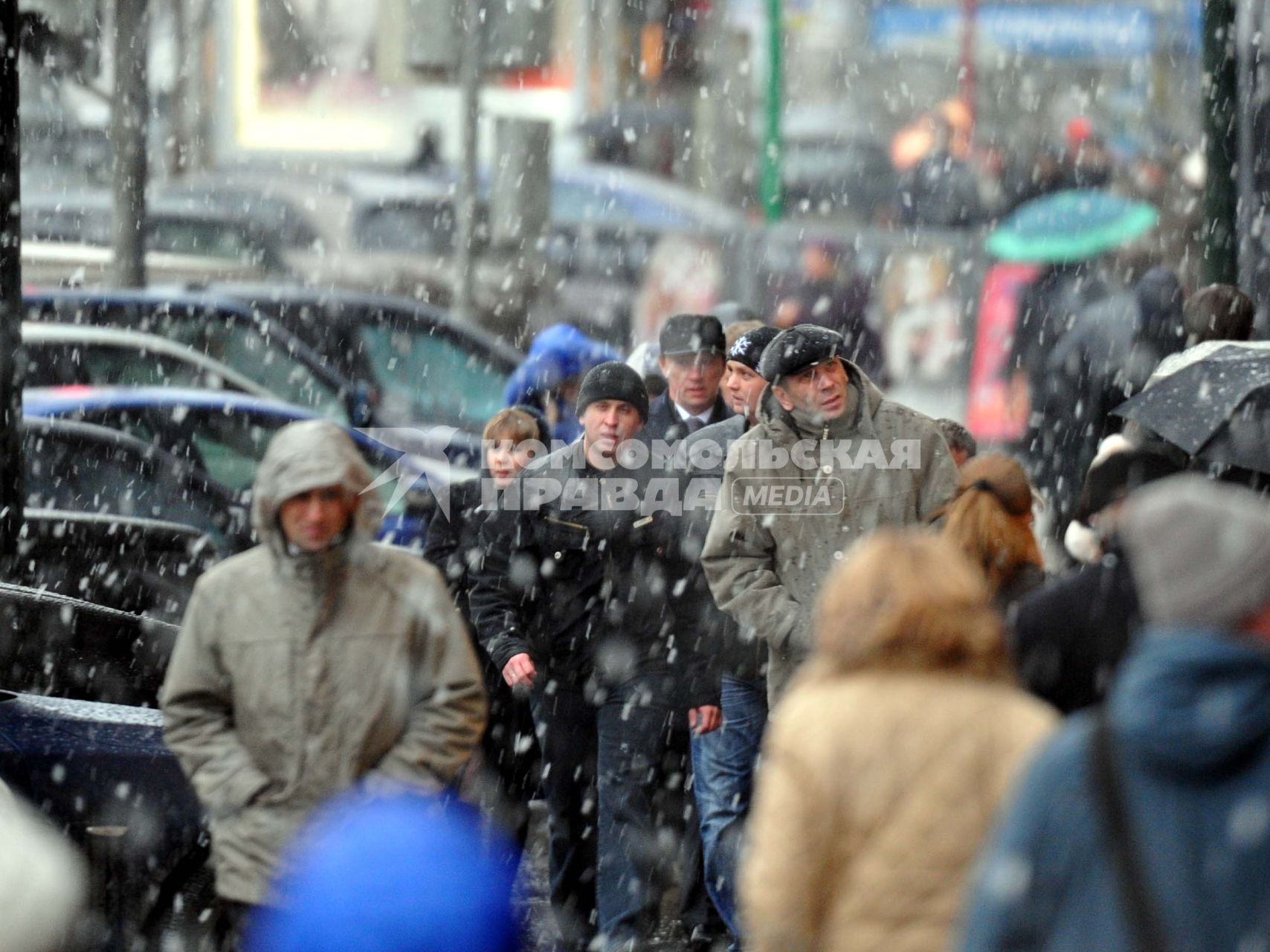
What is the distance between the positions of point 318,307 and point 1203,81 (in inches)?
260

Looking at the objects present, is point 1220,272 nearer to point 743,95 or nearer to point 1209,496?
point 1209,496

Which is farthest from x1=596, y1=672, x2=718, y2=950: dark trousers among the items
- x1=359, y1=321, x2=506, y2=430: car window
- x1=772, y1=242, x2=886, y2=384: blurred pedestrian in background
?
x1=772, y1=242, x2=886, y2=384: blurred pedestrian in background

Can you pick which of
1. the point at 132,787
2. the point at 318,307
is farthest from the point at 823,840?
the point at 318,307

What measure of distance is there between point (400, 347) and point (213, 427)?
4537 millimetres

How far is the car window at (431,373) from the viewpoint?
588 inches

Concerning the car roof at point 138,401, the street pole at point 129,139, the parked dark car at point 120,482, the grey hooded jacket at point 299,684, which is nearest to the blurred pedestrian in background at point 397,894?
the grey hooded jacket at point 299,684

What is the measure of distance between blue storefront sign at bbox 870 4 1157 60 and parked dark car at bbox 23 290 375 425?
638 inches

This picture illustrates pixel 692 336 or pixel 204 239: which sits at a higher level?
pixel 204 239

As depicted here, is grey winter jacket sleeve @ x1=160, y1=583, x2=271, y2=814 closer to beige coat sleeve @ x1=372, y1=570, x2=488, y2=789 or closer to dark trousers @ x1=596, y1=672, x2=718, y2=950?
beige coat sleeve @ x1=372, y1=570, x2=488, y2=789

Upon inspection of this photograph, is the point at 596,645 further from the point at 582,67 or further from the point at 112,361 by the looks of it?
the point at 582,67

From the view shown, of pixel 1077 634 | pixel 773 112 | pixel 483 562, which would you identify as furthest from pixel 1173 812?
pixel 773 112

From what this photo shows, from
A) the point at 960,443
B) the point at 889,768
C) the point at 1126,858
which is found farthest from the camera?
the point at 960,443

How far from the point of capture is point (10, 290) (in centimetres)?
799

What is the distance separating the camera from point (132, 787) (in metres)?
6.08
